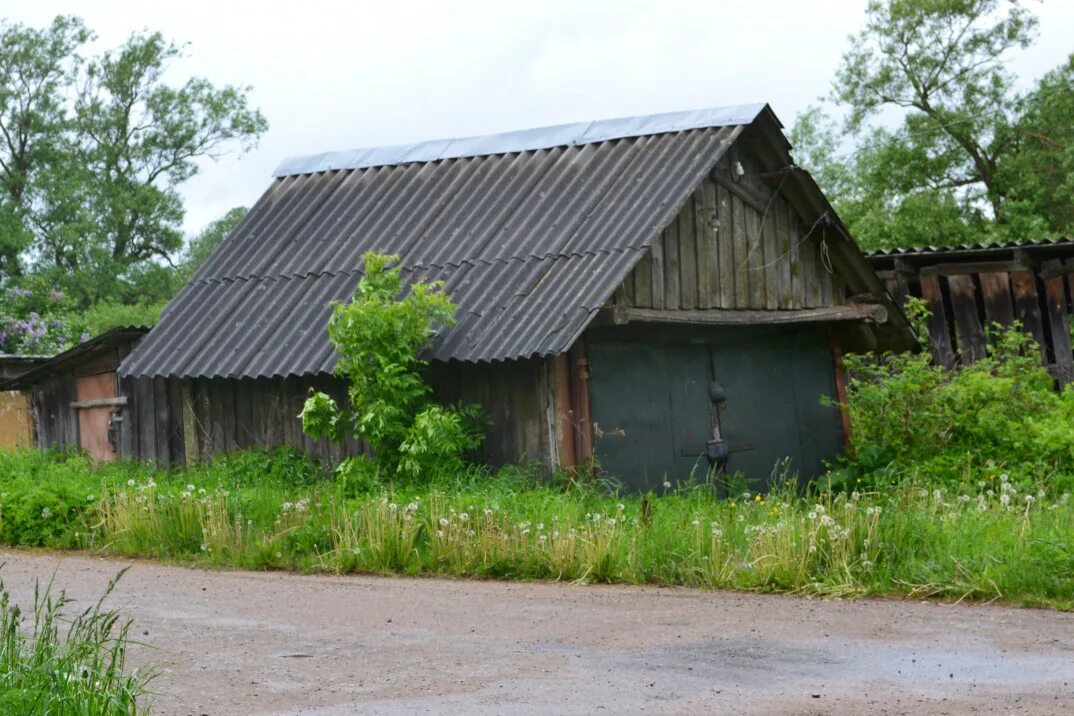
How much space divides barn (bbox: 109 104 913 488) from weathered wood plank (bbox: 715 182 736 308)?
2 cm

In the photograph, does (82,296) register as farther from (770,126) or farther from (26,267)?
(770,126)

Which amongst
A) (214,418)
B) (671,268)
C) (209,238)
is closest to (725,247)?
(671,268)

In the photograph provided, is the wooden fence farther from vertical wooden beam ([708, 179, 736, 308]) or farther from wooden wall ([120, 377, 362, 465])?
wooden wall ([120, 377, 362, 465])

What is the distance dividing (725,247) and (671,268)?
3.36ft

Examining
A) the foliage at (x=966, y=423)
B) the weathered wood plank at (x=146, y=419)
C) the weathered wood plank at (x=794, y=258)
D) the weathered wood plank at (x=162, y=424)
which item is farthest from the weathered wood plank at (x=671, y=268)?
the weathered wood plank at (x=146, y=419)

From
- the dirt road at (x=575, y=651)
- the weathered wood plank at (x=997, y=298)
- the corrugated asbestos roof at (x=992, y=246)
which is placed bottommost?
the dirt road at (x=575, y=651)

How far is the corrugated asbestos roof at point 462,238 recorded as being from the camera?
14258 millimetres

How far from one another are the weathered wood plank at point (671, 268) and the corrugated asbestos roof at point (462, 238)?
466 mm

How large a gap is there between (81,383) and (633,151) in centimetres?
817

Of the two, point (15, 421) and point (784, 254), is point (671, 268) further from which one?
point (15, 421)

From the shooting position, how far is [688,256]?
15406 mm

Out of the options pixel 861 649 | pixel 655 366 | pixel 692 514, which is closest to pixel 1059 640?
pixel 861 649

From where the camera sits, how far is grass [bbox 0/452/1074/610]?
987 centimetres

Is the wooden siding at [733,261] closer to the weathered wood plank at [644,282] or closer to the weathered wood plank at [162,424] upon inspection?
the weathered wood plank at [644,282]
